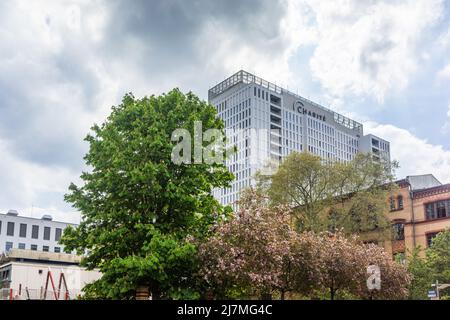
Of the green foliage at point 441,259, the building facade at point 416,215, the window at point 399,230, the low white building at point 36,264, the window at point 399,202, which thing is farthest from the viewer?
the window at point 399,202

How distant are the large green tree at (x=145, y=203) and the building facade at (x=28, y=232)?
7516 cm

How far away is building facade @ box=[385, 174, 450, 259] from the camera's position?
48531 mm

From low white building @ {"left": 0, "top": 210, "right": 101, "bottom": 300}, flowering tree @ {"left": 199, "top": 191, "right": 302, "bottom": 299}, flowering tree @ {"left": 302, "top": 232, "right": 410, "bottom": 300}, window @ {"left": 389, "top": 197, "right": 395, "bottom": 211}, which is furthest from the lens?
window @ {"left": 389, "top": 197, "right": 395, "bottom": 211}

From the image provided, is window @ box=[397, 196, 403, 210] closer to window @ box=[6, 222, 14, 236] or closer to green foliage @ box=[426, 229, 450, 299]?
green foliage @ box=[426, 229, 450, 299]

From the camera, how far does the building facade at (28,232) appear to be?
98.9 m

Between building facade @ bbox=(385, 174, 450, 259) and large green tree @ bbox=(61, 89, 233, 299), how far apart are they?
91.1 feet

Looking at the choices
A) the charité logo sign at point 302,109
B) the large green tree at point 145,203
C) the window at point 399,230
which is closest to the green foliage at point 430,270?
the window at point 399,230

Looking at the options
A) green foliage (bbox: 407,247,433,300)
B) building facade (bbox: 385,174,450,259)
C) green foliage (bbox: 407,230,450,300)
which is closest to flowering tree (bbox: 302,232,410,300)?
green foliage (bbox: 407,247,433,300)

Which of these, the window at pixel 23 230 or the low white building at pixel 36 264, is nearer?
the low white building at pixel 36 264

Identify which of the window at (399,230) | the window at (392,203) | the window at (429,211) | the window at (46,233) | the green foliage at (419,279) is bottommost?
the green foliage at (419,279)

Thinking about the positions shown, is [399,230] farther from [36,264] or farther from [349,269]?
[36,264]

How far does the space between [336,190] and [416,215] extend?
901 cm

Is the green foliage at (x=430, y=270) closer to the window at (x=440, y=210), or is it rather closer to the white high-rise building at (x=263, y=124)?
the window at (x=440, y=210)

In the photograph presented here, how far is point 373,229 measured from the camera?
47.4 m
